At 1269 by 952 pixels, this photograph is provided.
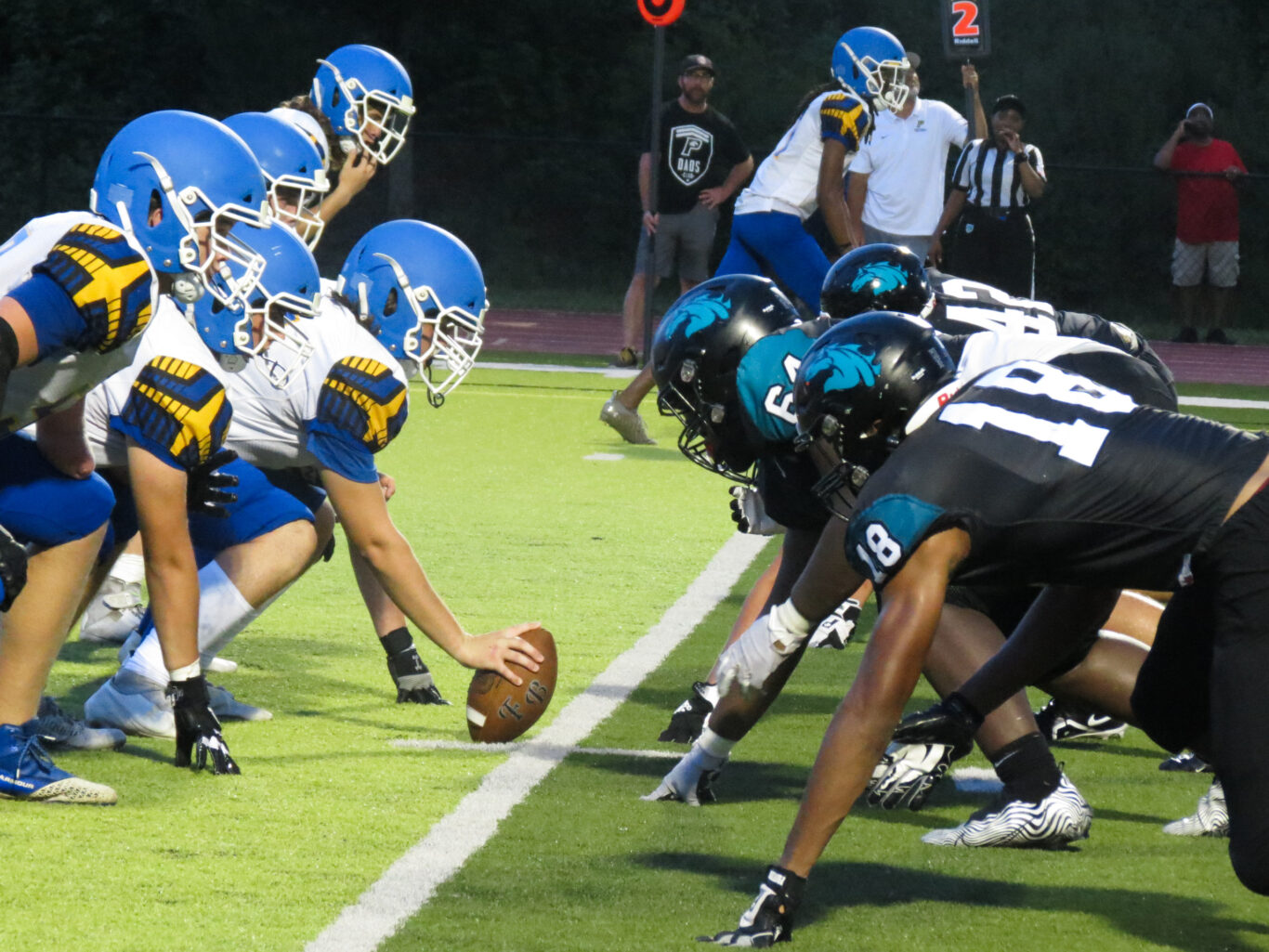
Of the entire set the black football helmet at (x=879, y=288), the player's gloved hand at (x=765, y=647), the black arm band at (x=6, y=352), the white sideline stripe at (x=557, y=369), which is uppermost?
the black arm band at (x=6, y=352)

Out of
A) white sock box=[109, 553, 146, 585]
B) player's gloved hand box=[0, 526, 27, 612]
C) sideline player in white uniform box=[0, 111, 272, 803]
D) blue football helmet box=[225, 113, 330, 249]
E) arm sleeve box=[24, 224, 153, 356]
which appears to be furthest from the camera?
white sock box=[109, 553, 146, 585]

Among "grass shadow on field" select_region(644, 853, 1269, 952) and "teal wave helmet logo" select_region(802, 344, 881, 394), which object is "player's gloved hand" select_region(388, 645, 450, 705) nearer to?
"grass shadow on field" select_region(644, 853, 1269, 952)

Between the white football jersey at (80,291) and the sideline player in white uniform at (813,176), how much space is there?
214 inches

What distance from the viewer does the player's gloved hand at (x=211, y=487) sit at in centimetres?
476

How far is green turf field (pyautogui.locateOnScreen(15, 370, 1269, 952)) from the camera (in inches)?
141

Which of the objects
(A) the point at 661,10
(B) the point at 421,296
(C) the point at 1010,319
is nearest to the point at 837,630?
(C) the point at 1010,319

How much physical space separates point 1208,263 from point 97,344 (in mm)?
16586

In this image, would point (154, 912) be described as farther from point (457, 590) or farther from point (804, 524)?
point (457, 590)

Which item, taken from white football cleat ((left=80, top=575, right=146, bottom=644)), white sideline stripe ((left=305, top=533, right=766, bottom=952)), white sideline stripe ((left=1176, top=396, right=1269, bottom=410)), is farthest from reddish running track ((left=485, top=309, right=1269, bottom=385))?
white football cleat ((left=80, top=575, right=146, bottom=644))

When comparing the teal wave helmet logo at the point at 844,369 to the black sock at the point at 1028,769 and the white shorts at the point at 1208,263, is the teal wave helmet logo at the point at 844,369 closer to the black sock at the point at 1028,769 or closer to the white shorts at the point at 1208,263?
the black sock at the point at 1028,769

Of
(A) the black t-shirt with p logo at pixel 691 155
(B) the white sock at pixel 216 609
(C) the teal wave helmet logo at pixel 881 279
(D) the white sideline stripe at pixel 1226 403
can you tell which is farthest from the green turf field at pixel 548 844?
(D) the white sideline stripe at pixel 1226 403

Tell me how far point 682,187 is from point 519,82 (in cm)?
1368

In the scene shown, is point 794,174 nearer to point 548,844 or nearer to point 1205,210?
point 548,844

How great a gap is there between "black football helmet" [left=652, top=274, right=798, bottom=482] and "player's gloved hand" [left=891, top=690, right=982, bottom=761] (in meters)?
0.74
